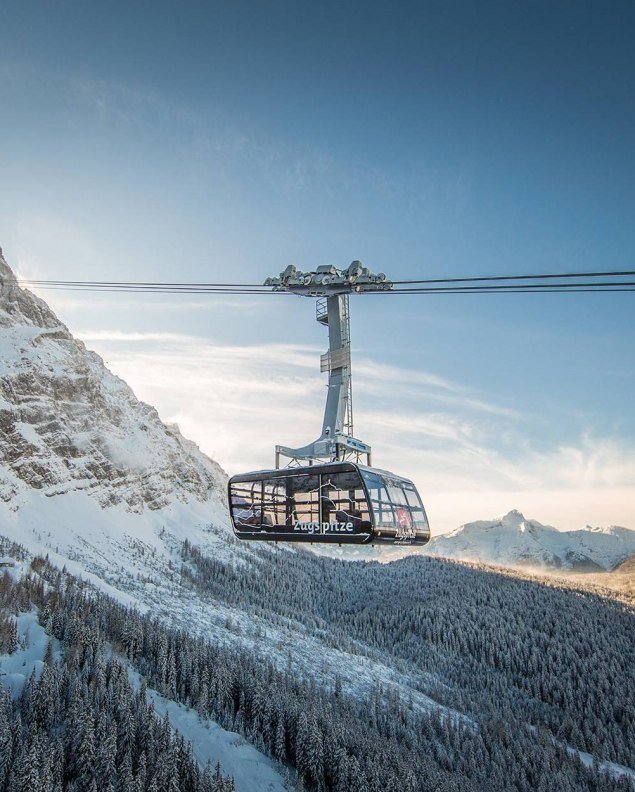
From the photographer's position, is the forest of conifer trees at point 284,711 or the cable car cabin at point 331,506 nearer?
the cable car cabin at point 331,506

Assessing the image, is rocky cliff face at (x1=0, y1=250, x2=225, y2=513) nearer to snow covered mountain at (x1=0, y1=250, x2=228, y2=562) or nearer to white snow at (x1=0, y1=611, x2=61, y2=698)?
snow covered mountain at (x1=0, y1=250, x2=228, y2=562)

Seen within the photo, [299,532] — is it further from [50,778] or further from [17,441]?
[17,441]

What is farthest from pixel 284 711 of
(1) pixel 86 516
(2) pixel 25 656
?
(1) pixel 86 516

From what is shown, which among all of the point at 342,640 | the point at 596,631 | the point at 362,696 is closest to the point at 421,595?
the point at 596,631

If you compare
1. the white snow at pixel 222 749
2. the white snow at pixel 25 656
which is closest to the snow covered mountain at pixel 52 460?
the white snow at pixel 25 656

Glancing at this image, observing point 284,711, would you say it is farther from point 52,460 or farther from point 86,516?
point 52,460

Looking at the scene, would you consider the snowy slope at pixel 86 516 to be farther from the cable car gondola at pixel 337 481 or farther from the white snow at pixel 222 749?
the cable car gondola at pixel 337 481
